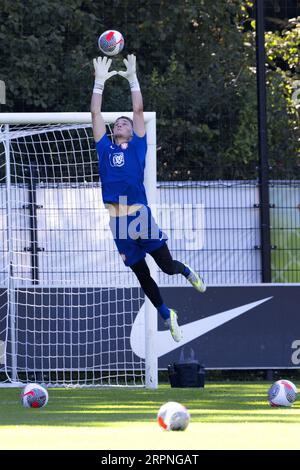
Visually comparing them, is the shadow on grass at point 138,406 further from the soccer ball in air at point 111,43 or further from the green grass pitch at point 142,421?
the soccer ball in air at point 111,43

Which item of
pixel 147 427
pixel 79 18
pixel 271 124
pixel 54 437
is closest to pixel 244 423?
pixel 147 427

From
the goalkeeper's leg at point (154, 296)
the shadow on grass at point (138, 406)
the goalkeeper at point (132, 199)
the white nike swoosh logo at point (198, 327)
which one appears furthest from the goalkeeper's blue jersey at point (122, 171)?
the white nike swoosh logo at point (198, 327)

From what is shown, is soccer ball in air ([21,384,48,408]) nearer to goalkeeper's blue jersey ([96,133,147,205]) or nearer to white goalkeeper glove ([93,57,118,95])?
goalkeeper's blue jersey ([96,133,147,205])

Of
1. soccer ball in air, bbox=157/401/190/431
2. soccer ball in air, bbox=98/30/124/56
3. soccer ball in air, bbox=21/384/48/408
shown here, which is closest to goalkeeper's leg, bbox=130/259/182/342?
soccer ball in air, bbox=21/384/48/408

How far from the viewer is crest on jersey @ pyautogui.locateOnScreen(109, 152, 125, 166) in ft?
35.0

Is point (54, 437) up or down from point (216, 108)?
down

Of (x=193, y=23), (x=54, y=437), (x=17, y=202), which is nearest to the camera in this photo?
(x=54, y=437)

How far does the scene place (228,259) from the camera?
1399 centimetres

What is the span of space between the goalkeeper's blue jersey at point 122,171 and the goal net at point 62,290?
2356 mm

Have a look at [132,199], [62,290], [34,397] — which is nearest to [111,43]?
[132,199]

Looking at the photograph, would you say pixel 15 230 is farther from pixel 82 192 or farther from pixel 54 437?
pixel 54 437

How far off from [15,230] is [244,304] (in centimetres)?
309

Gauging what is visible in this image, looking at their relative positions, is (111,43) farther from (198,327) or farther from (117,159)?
(198,327)

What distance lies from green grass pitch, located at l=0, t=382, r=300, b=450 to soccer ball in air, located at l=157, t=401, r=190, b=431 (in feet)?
0.19
